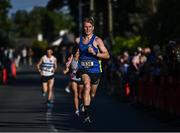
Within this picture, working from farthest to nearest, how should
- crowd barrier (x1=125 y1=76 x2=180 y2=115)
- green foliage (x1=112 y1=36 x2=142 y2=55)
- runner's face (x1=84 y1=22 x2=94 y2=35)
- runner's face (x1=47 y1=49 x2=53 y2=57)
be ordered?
green foliage (x1=112 y1=36 x2=142 y2=55) < runner's face (x1=47 y1=49 x2=53 y2=57) < crowd barrier (x1=125 y1=76 x2=180 y2=115) < runner's face (x1=84 y1=22 x2=94 y2=35)

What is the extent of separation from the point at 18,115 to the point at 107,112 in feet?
8.17

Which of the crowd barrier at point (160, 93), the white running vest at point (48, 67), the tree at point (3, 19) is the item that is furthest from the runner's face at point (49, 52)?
the tree at point (3, 19)

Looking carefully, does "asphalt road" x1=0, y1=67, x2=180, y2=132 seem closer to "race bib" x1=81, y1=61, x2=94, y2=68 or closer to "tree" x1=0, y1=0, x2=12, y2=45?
→ "race bib" x1=81, y1=61, x2=94, y2=68

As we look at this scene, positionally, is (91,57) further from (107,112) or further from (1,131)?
(107,112)

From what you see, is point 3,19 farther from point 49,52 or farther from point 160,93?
point 160,93

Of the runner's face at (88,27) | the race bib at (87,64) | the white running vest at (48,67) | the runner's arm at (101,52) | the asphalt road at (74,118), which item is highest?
the runner's face at (88,27)

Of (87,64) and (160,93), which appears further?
(160,93)

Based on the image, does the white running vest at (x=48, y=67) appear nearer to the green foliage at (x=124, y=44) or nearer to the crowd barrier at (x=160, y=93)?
the crowd barrier at (x=160, y=93)

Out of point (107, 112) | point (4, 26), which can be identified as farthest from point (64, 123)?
point (4, 26)

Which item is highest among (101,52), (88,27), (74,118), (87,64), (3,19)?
(3,19)

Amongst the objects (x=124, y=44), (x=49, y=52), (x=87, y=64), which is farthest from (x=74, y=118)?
(x=124, y=44)

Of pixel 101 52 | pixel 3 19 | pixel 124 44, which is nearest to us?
pixel 101 52

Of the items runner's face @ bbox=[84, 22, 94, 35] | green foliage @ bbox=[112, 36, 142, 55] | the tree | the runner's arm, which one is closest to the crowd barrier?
the runner's arm

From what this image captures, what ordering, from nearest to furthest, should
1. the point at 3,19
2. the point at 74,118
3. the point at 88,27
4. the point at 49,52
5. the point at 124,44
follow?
the point at 88,27 < the point at 74,118 < the point at 49,52 < the point at 124,44 < the point at 3,19
